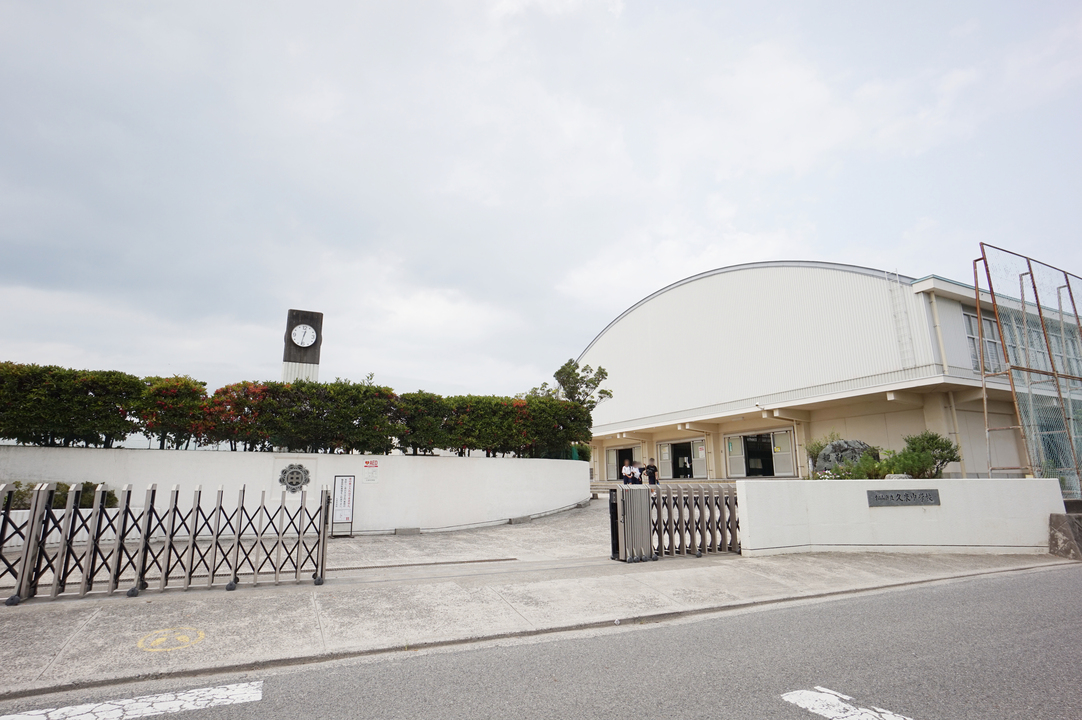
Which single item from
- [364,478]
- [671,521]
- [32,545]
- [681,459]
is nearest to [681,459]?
[681,459]

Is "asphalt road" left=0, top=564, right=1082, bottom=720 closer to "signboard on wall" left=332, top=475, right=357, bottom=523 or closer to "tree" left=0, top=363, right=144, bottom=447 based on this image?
"signboard on wall" left=332, top=475, right=357, bottom=523

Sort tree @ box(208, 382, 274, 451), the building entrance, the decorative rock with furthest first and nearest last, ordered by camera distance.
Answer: the building entrance < the decorative rock < tree @ box(208, 382, 274, 451)

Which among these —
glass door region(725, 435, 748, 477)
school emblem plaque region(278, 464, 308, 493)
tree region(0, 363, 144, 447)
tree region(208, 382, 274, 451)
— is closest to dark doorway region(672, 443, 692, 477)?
glass door region(725, 435, 748, 477)

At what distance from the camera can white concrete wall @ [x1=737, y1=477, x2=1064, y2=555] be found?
11.2 metres

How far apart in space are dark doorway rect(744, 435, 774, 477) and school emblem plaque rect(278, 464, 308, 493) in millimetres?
20793

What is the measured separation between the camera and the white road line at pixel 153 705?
3.85m

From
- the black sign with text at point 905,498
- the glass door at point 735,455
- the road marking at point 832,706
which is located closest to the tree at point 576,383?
the glass door at point 735,455

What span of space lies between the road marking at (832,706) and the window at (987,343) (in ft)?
73.2

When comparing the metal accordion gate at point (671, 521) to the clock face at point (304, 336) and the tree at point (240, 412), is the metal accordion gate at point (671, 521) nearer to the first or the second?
the tree at point (240, 412)

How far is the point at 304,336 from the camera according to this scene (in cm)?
1620

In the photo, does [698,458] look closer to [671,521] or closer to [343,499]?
[671,521]

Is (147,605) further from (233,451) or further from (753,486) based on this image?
(753,486)

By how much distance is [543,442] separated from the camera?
17797 millimetres

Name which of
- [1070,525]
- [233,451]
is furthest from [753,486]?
[233,451]
